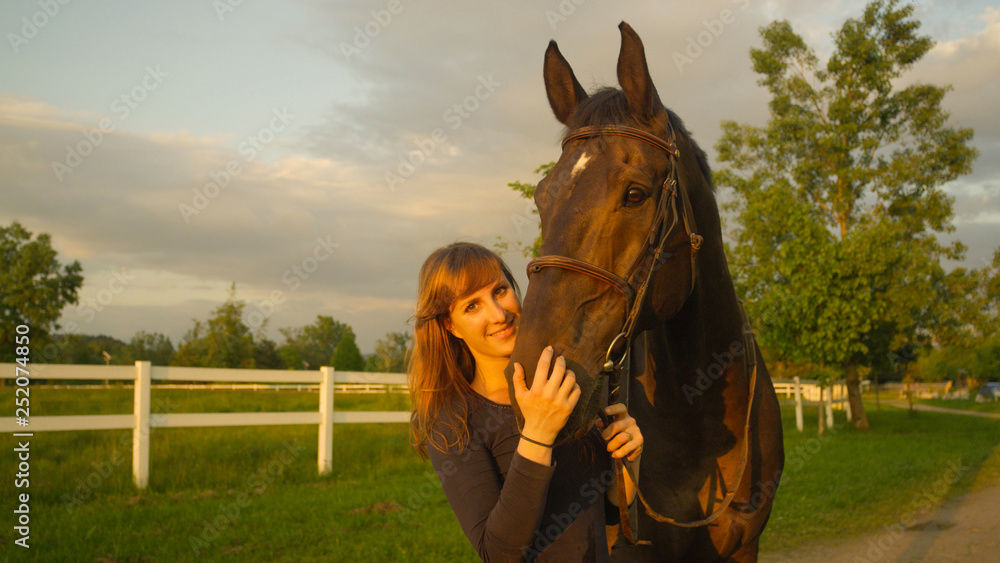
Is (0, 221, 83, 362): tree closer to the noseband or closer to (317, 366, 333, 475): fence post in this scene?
(317, 366, 333, 475): fence post

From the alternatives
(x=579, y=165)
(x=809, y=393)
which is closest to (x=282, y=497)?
(x=579, y=165)

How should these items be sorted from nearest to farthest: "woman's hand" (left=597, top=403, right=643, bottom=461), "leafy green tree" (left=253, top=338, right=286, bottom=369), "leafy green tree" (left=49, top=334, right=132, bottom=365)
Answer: "woman's hand" (left=597, top=403, right=643, bottom=461), "leafy green tree" (left=49, top=334, right=132, bottom=365), "leafy green tree" (left=253, top=338, right=286, bottom=369)

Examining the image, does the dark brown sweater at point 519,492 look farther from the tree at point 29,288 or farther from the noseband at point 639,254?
the tree at point 29,288

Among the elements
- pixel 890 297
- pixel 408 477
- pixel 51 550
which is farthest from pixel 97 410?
pixel 890 297

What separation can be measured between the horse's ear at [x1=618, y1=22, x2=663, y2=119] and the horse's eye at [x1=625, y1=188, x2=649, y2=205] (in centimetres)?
32

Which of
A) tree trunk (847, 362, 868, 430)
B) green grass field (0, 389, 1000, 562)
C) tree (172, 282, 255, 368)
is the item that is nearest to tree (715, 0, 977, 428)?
tree trunk (847, 362, 868, 430)

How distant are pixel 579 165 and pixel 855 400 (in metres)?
18.4

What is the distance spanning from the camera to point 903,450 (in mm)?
12375

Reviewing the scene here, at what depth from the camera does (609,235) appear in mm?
1694

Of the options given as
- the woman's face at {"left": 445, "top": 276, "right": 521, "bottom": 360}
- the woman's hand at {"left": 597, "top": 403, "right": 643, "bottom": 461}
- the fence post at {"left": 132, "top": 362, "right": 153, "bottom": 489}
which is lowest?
the fence post at {"left": 132, "top": 362, "right": 153, "bottom": 489}

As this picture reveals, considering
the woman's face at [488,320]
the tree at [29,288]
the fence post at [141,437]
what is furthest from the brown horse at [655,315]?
the tree at [29,288]

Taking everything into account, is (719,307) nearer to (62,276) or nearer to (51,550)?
(51,550)

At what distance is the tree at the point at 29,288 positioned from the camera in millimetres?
23672

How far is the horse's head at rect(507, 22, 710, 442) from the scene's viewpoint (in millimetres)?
1570
